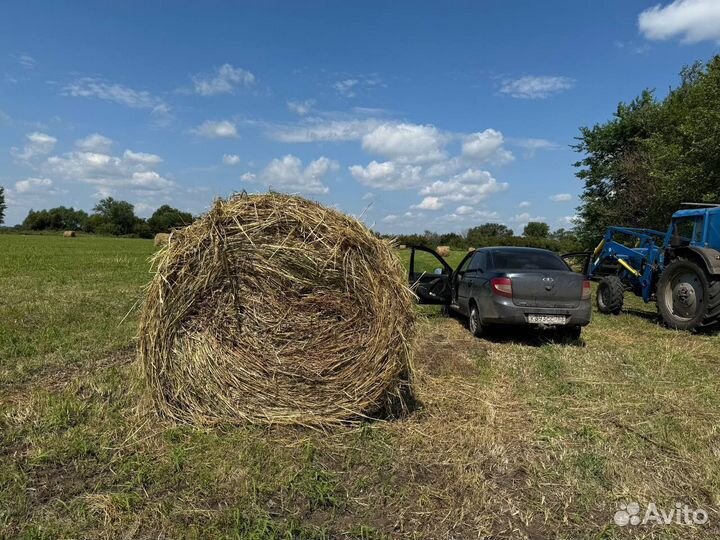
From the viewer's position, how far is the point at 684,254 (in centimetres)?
953

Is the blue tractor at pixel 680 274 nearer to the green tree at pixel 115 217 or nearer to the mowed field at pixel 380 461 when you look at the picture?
the mowed field at pixel 380 461

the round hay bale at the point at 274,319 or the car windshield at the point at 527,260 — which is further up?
the car windshield at the point at 527,260

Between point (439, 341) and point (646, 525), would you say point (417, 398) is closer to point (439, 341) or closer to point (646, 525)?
point (646, 525)

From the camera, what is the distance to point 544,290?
7465 millimetres

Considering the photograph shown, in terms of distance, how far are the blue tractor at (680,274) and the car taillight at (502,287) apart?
11.7ft

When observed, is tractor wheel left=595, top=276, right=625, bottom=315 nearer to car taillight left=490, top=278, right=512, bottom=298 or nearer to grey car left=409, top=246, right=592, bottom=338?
grey car left=409, top=246, right=592, bottom=338

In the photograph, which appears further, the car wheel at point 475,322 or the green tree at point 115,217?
the green tree at point 115,217

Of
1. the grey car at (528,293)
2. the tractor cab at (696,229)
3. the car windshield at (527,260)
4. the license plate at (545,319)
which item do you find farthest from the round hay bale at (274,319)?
the tractor cab at (696,229)

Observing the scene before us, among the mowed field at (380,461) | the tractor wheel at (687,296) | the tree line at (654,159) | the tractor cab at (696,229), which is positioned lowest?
the mowed field at (380,461)

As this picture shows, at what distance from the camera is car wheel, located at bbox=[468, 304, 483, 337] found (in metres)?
8.05

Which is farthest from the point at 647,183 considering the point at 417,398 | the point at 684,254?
the point at 417,398

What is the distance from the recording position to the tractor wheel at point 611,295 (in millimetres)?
10773

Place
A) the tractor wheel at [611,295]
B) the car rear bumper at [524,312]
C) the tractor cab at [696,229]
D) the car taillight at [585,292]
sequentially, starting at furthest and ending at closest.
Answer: the tractor wheel at [611,295], the tractor cab at [696,229], the car taillight at [585,292], the car rear bumper at [524,312]

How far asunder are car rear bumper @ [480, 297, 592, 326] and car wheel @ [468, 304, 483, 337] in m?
0.43
